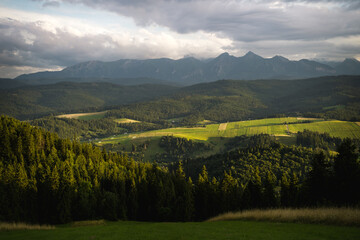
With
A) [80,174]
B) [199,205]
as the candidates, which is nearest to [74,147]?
[80,174]

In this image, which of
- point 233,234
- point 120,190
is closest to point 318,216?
point 233,234

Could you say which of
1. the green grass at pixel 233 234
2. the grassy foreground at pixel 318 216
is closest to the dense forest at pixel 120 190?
the grassy foreground at pixel 318 216

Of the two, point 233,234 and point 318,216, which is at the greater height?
point 233,234

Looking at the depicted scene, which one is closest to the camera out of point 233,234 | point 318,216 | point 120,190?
point 233,234

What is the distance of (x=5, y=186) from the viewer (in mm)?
49406

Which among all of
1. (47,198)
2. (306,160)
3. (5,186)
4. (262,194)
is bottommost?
(306,160)

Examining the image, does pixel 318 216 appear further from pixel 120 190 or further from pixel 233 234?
pixel 120 190

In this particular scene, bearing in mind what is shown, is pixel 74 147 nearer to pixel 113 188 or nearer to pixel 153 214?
pixel 113 188

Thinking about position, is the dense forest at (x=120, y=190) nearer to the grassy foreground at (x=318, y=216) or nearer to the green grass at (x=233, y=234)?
the grassy foreground at (x=318, y=216)

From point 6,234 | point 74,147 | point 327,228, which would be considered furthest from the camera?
point 74,147

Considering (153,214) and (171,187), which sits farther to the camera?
(171,187)

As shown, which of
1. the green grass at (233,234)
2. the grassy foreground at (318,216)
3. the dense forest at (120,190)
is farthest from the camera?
the dense forest at (120,190)

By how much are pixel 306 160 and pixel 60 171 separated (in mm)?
132868

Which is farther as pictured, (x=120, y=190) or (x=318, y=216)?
(x=120, y=190)
